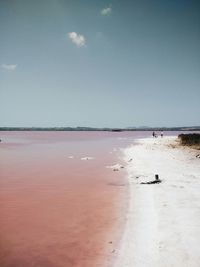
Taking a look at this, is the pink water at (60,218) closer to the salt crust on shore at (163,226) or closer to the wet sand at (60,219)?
the wet sand at (60,219)

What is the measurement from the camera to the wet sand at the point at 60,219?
7.96 metres

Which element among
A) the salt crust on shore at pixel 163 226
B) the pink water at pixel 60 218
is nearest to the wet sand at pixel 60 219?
the pink water at pixel 60 218

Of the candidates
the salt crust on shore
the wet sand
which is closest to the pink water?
the wet sand

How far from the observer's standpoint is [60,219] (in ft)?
36.1

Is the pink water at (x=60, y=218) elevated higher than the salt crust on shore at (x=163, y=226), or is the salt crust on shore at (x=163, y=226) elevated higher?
the salt crust on shore at (x=163, y=226)

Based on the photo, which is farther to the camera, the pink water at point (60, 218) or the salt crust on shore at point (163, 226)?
the pink water at point (60, 218)

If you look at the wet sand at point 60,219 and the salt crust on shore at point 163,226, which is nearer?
the salt crust on shore at point 163,226

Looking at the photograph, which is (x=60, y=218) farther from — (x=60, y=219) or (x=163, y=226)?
(x=163, y=226)

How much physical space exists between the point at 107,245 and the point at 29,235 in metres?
2.30

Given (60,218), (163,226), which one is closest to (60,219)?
(60,218)

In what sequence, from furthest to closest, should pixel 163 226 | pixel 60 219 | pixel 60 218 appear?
pixel 60 218 → pixel 60 219 → pixel 163 226

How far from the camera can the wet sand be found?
796cm

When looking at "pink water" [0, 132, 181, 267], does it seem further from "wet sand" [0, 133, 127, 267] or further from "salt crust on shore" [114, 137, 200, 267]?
"salt crust on shore" [114, 137, 200, 267]

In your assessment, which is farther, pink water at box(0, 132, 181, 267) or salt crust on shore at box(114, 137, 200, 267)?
pink water at box(0, 132, 181, 267)
